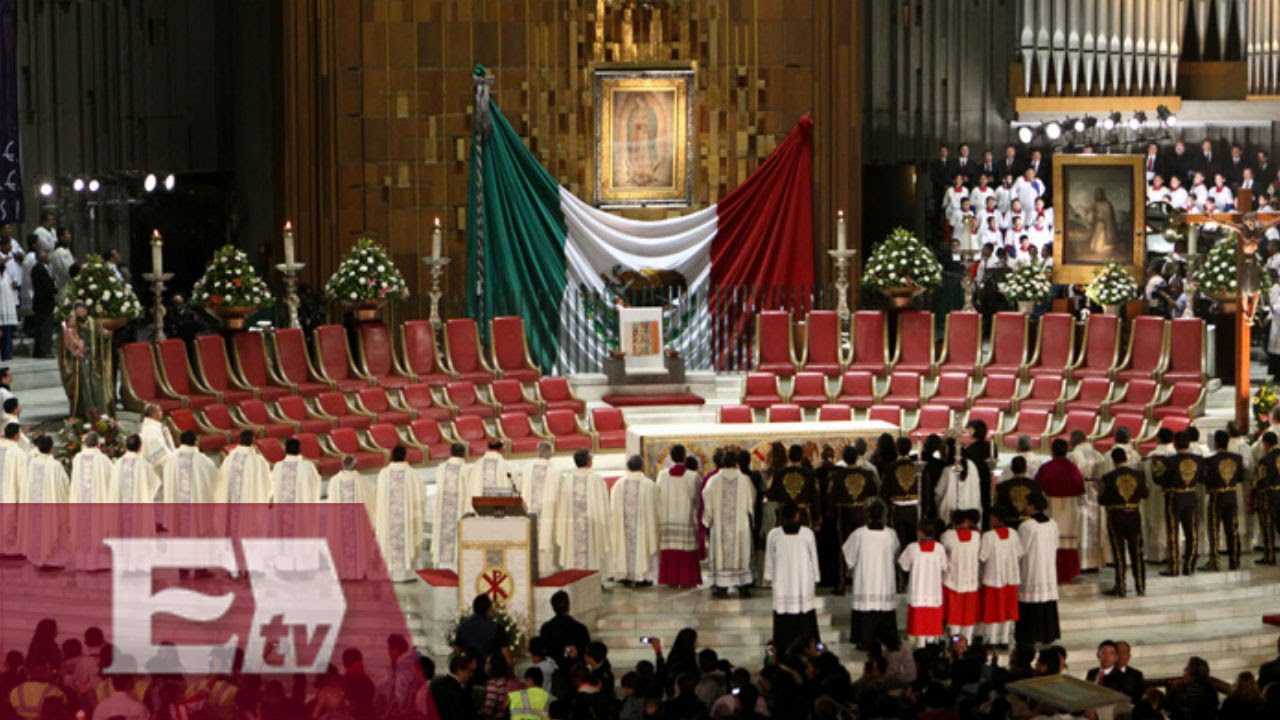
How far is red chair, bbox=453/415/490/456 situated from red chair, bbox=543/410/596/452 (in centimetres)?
64

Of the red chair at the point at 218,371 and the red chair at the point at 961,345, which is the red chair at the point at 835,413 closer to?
the red chair at the point at 961,345

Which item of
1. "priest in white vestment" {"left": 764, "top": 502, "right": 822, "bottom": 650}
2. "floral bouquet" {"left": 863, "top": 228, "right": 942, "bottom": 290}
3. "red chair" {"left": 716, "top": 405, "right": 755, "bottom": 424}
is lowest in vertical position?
"priest in white vestment" {"left": 764, "top": 502, "right": 822, "bottom": 650}

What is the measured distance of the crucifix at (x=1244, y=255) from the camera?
2078 centimetres

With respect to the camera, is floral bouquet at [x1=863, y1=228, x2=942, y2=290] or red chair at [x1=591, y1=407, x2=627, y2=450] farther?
floral bouquet at [x1=863, y1=228, x2=942, y2=290]

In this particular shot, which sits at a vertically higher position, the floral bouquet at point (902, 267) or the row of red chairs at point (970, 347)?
the floral bouquet at point (902, 267)

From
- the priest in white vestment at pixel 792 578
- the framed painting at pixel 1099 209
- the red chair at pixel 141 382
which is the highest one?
the framed painting at pixel 1099 209

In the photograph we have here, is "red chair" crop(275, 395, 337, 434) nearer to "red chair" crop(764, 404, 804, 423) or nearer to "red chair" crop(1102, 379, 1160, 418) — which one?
"red chair" crop(764, 404, 804, 423)

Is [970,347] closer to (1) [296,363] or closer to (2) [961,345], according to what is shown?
(2) [961,345]

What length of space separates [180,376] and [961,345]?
7700 millimetres

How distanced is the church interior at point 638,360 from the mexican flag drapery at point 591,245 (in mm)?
52

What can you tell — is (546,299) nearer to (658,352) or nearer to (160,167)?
(658,352)

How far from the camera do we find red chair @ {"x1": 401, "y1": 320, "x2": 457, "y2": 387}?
22.7m

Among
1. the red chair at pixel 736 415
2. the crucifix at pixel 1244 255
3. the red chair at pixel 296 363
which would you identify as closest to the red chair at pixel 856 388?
the red chair at pixel 736 415

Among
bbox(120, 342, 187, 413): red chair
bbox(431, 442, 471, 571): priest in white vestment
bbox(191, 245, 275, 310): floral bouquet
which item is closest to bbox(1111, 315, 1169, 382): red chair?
bbox(431, 442, 471, 571): priest in white vestment
